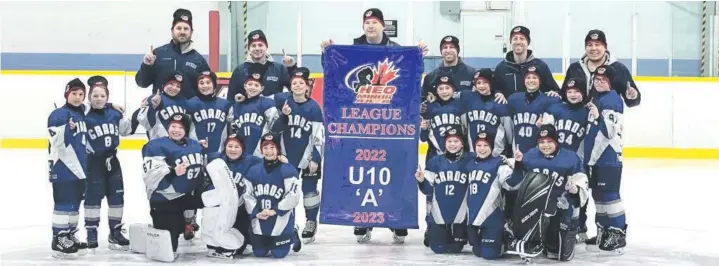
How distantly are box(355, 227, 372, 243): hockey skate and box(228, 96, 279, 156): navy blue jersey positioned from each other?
80cm

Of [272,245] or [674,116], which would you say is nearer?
[272,245]

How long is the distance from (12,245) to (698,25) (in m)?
9.08

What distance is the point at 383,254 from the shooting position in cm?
568

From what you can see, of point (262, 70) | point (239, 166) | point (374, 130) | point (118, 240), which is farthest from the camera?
point (262, 70)

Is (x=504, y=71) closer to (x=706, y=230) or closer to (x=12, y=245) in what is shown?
(x=706, y=230)

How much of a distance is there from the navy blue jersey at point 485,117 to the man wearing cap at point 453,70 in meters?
0.17

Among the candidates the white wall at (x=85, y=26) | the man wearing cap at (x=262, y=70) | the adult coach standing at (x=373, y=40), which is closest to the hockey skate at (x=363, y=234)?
the adult coach standing at (x=373, y=40)

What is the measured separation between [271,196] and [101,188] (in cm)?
102

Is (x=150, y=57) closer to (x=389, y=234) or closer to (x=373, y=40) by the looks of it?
(x=373, y=40)

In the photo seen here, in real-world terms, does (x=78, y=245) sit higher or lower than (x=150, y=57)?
lower

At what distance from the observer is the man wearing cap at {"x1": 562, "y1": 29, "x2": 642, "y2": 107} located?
587 cm

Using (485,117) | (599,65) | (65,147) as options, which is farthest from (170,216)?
(599,65)

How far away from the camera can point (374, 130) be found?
5898 mm

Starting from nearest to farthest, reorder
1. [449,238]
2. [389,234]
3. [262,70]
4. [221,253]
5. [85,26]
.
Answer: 1. [221,253]
2. [449,238]
3. [262,70]
4. [389,234]
5. [85,26]
